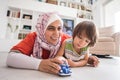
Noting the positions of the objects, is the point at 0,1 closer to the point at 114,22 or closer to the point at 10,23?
the point at 10,23

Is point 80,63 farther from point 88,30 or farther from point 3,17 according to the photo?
point 3,17

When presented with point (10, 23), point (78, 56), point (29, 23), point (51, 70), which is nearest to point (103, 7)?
point (29, 23)

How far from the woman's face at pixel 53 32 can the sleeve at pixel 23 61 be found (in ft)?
0.62

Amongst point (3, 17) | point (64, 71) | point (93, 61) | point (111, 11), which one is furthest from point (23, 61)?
point (111, 11)

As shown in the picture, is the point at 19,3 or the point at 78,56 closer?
the point at 78,56

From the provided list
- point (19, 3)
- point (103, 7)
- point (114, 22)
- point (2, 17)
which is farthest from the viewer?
point (103, 7)

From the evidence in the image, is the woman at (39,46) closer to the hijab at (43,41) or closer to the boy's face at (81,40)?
the hijab at (43,41)

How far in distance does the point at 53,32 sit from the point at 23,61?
0.27 meters

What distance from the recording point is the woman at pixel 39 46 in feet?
2.48

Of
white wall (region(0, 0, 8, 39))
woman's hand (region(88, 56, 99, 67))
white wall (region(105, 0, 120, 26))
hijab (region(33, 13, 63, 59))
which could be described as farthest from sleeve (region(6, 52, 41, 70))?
white wall (region(105, 0, 120, 26))

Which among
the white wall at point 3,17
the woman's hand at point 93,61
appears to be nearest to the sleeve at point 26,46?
the woman's hand at point 93,61

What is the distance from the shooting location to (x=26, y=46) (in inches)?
33.3

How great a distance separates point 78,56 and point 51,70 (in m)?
0.39

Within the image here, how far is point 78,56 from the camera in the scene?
1013 mm
